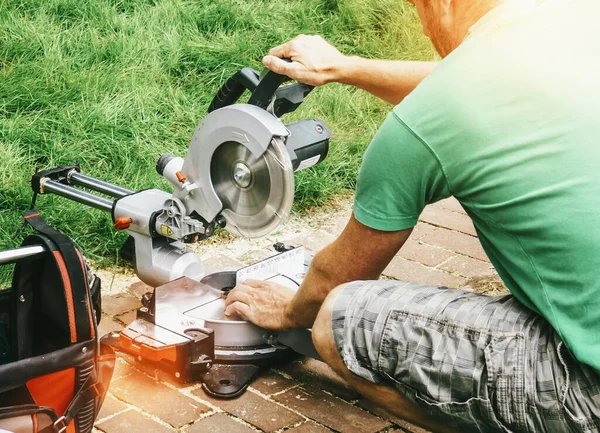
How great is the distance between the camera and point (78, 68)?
4.88 meters

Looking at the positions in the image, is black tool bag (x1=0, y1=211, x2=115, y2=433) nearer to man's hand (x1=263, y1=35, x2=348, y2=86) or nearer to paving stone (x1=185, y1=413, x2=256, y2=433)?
paving stone (x1=185, y1=413, x2=256, y2=433)

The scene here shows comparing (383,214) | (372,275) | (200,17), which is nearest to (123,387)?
(372,275)

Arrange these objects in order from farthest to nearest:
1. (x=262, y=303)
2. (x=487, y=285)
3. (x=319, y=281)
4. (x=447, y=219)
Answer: (x=447, y=219)
(x=487, y=285)
(x=262, y=303)
(x=319, y=281)

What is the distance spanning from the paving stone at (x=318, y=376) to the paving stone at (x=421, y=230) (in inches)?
50.9

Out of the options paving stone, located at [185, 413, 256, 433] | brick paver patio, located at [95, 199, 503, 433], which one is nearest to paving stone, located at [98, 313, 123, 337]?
brick paver patio, located at [95, 199, 503, 433]

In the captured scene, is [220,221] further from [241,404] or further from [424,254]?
[424,254]

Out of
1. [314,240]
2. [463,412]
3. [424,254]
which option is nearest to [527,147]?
[463,412]

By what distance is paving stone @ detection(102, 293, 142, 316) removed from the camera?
10.3 feet

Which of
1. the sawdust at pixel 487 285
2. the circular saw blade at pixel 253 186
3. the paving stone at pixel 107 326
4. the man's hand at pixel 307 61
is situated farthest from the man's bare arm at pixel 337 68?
the paving stone at pixel 107 326

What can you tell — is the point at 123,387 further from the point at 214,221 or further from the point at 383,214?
the point at 383,214

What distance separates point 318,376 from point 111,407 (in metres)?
0.68

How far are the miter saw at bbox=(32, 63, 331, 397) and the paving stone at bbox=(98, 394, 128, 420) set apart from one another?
15cm

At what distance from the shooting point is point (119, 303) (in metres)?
3.20

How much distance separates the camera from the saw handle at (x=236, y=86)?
8.91 feet
